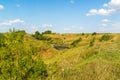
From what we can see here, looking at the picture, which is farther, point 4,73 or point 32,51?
point 32,51

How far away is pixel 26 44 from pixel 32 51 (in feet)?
1.90

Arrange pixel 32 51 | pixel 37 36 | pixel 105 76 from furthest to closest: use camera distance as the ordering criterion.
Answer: pixel 37 36 < pixel 32 51 < pixel 105 76

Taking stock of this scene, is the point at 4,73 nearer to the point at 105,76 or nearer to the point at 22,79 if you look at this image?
the point at 22,79

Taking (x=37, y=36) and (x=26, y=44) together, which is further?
(x=37, y=36)

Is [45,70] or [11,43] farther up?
[11,43]

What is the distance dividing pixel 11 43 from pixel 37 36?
203 ft

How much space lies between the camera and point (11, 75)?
1249cm

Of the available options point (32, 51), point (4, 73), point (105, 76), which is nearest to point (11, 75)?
point (4, 73)

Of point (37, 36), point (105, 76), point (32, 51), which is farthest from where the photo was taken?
point (37, 36)

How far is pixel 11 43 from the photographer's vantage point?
A: 1314cm

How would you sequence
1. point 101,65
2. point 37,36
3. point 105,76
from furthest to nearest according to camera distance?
point 37,36 < point 101,65 < point 105,76

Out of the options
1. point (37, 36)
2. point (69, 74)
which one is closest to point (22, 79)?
point (69, 74)

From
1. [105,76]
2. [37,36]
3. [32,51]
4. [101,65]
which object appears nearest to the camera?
[105,76]

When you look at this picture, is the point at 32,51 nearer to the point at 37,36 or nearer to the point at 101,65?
the point at 101,65
